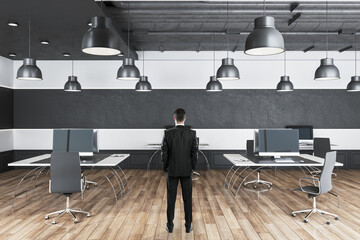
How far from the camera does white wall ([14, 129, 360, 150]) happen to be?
8.94m

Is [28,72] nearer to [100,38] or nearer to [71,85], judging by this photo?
[71,85]

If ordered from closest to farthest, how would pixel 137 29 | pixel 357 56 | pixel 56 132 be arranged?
pixel 56 132 → pixel 137 29 → pixel 357 56

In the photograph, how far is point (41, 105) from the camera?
29.6 feet

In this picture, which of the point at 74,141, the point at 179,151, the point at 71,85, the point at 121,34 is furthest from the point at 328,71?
the point at 71,85

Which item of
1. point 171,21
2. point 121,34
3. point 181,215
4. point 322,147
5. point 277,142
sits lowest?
point 181,215

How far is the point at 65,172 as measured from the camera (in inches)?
159

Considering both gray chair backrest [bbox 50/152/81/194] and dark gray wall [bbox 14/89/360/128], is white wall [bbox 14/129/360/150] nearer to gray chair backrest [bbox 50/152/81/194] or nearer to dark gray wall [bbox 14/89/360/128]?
dark gray wall [bbox 14/89/360/128]

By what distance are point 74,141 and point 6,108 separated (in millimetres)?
4792

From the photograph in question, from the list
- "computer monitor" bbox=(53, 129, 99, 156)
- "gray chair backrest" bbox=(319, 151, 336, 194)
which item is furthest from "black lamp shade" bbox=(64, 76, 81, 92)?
"gray chair backrest" bbox=(319, 151, 336, 194)

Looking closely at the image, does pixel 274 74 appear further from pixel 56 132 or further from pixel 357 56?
pixel 56 132

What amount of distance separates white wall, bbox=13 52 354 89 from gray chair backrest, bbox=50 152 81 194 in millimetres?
5193

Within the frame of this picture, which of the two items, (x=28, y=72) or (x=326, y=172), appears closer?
(x=326, y=172)

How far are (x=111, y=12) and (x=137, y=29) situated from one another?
1.14 m

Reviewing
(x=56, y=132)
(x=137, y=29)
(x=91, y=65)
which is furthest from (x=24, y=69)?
(x=91, y=65)
